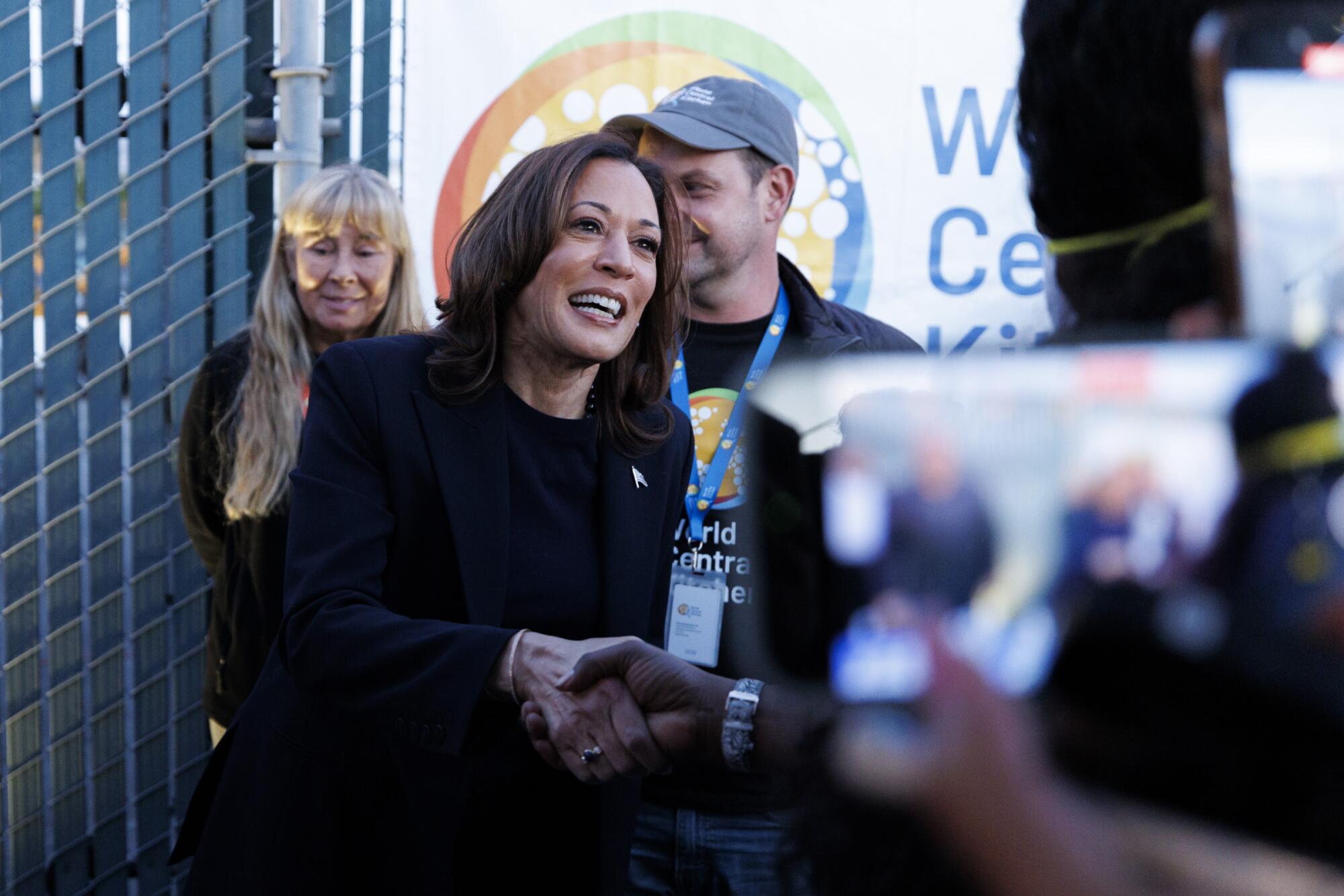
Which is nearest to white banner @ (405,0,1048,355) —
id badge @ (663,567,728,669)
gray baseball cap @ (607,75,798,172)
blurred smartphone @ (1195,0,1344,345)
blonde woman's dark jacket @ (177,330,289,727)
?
gray baseball cap @ (607,75,798,172)

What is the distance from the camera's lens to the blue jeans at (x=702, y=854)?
2512 millimetres

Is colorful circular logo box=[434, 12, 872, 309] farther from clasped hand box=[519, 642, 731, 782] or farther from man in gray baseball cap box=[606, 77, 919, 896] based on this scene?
clasped hand box=[519, 642, 731, 782]

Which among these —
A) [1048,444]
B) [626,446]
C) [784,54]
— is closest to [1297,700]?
[1048,444]

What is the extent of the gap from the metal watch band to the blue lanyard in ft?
3.52

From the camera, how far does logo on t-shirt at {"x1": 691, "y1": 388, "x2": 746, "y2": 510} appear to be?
2744 mm

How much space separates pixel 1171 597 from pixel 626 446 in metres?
1.59

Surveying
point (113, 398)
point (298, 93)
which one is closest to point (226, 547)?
point (113, 398)

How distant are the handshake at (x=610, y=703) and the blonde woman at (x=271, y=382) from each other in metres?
1.47

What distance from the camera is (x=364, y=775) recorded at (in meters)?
1.96

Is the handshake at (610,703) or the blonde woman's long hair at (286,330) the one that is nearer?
the handshake at (610,703)

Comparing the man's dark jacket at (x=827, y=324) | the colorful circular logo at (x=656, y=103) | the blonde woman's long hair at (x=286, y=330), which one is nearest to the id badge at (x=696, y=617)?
the man's dark jacket at (x=827, y=324)

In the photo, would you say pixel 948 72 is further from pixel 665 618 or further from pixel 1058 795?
pixel 1058 795

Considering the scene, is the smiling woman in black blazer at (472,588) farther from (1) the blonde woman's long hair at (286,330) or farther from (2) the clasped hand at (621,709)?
(1) the blonde woman's long hair at (286,330)

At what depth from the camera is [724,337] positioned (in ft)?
9.63
